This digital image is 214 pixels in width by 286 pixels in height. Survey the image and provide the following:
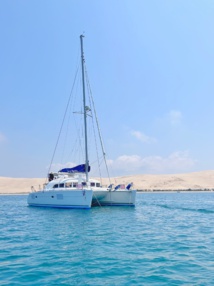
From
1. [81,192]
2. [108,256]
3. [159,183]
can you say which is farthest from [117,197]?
[159,183]

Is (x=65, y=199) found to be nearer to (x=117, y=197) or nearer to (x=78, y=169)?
(x=78, y=169)

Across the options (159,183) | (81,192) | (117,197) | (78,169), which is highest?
(78,169)

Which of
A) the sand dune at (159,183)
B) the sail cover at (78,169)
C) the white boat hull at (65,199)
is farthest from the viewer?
the sand dune at (159,183)

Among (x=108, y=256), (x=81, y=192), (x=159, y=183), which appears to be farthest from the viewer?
(x=159, y=183)

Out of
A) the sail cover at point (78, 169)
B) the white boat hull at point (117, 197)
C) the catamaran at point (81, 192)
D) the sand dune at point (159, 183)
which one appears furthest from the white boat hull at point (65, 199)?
the sand dune at point (159, 183)

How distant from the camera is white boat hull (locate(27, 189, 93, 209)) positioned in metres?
30.2

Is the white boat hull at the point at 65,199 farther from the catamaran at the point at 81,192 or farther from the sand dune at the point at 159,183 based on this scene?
the sand dune at the point at 159,183

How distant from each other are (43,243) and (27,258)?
2.85 meters

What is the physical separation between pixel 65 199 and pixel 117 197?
583cm

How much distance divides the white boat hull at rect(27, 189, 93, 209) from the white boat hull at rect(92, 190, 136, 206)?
225 cm

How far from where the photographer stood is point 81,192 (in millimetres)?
30375

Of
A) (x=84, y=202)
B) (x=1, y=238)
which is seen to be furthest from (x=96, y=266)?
(x=84, y=202)

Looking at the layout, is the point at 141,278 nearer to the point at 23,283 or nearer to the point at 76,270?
the point at 76,270

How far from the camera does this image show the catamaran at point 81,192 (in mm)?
30688
